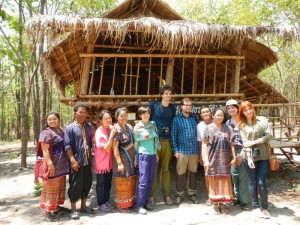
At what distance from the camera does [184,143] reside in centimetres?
477

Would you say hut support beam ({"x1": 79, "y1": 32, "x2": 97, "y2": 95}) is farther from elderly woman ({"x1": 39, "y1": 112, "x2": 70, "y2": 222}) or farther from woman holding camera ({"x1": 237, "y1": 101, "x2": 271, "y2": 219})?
woman holding camera ({"x1": 237, "y1": 101, "x2": 271, "y2": 219})

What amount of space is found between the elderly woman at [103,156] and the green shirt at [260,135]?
2.16 meters

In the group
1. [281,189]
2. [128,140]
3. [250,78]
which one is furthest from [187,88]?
[128,140]

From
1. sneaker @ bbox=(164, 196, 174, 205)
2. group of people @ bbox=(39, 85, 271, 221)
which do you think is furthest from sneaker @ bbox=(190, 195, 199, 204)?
sneaker @ bbox=(164, 196, 174, 205)

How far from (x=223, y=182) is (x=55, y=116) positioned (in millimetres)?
2944

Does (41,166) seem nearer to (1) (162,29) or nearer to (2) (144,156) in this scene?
(2) (144,156)

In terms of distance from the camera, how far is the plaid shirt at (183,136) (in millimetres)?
4766

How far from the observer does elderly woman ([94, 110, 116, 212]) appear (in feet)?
14.4

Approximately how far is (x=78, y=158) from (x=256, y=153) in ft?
9.20

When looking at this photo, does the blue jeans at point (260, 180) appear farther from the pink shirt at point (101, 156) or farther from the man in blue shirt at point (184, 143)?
the pink shirt at point (101, 156)

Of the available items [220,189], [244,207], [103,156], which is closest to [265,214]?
[244,207]

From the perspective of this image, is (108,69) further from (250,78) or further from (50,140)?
(50,140)

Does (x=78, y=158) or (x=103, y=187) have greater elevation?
(x=78, y=158)

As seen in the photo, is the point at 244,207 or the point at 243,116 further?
the point at 244,207
